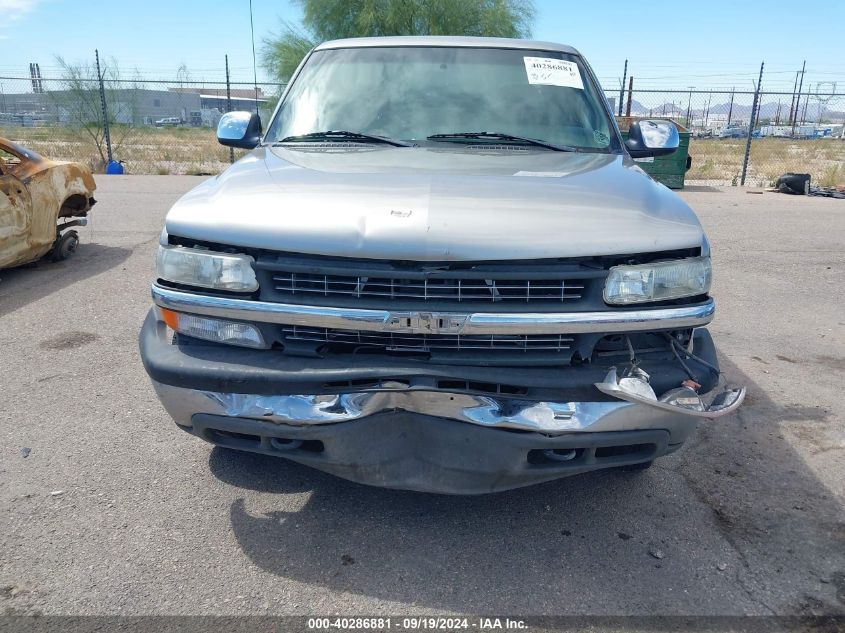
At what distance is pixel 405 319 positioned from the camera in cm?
233

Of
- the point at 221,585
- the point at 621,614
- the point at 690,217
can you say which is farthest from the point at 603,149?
the point at 221,585

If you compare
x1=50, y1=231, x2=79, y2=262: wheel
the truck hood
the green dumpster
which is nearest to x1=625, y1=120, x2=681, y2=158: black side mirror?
the truck hood

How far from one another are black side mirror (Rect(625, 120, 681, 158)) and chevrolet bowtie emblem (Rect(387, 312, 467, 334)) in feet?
6.66

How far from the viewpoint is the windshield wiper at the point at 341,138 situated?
3.41m

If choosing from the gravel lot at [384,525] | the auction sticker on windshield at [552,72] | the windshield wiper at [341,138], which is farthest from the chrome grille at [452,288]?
the auction sticker on windshield at [552,72]

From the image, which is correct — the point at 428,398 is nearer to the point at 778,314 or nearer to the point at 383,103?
the point at 383,103

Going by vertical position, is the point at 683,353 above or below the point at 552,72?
below

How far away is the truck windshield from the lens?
11.6 ft

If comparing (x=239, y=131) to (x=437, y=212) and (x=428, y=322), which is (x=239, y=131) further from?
(x=428, y=322)

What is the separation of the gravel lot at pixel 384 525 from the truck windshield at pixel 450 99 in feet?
5.63

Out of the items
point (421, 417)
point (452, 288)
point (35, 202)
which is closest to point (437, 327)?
point (452, 288)

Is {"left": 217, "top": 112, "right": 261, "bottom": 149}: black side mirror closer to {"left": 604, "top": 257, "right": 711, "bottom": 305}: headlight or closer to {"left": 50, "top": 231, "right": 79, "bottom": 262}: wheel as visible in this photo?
{"left": 604, "top": 257, "right": 711, "bottom": 305}: headlight

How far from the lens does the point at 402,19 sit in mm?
17219

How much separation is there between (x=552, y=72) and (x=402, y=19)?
14.8 meters
